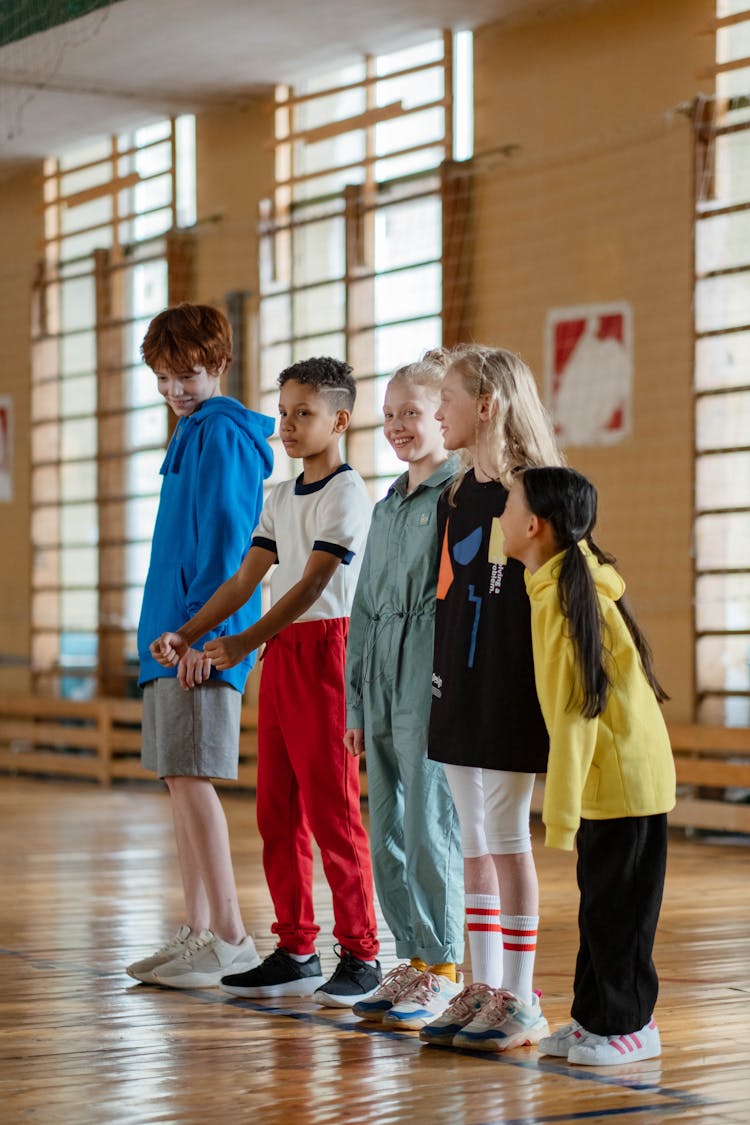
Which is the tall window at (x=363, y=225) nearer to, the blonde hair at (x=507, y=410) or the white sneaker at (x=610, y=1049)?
the blonde hair at (x=507, y=410)

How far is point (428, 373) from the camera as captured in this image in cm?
301

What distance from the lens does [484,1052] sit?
2662 mm

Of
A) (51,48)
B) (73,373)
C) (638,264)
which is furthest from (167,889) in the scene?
(73,373)

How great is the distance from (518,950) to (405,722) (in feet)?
1.46

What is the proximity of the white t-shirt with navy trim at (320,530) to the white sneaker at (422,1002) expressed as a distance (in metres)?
0.68

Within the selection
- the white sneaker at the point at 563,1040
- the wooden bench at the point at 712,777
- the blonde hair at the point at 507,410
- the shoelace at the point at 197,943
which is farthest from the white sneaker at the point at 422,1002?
the wooden bench at the point at 712,777

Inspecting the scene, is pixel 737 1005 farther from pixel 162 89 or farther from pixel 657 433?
pixel 162 89

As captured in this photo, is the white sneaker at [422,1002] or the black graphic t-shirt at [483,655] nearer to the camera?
the black graphic t-shirt at [483,655]

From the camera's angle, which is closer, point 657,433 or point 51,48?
point 657,433

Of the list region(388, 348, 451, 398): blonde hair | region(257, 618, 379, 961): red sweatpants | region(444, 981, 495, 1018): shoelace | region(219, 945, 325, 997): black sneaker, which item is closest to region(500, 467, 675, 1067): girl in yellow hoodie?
region(444, 981, 495, 1018): shoelace

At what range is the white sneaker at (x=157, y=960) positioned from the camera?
3.31 m

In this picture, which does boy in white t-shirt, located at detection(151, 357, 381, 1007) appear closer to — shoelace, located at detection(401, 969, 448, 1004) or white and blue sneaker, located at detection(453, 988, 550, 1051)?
shoelace, located at detection(401, 969, 448, 1004)

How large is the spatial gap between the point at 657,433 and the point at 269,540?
3.45 meters

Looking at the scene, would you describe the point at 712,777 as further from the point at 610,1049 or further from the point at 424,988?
the point at 610,1049
